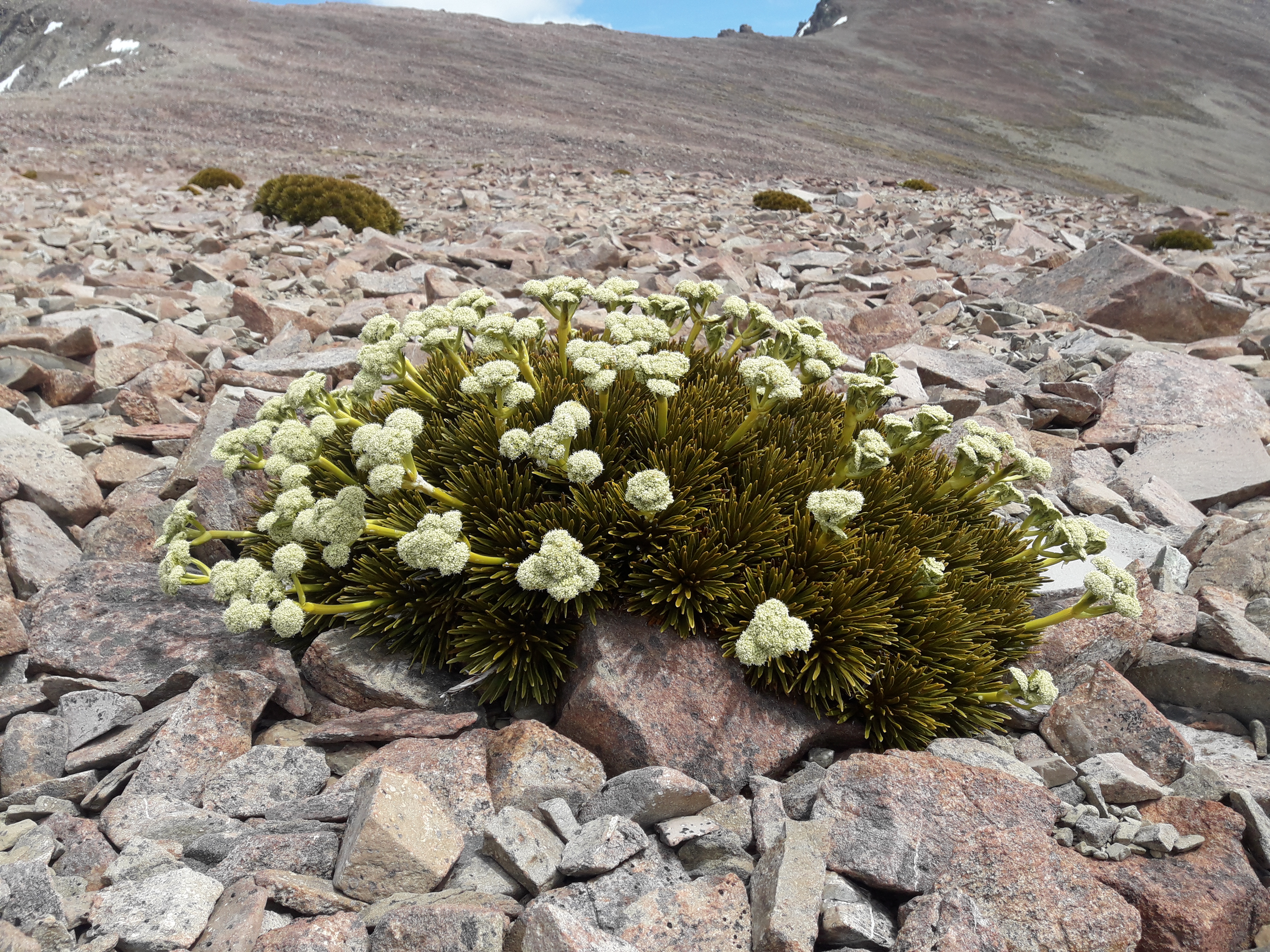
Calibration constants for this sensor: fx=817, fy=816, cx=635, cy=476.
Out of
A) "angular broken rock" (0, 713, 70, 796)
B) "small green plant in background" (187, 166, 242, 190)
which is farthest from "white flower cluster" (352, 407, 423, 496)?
"small green plant in background" (187, 166, 242, 190)

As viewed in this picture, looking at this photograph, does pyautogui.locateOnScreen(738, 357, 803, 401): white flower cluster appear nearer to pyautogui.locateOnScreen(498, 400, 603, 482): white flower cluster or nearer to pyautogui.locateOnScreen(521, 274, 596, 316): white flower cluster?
pyautogui.locateOnScreen(498, 400, 603, 482): white flower cluster

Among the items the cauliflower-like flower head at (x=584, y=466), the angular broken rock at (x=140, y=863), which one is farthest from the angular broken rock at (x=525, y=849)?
the cauliflower-like flower head at (x=584, y=466)

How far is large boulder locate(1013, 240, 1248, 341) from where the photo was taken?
10.2 metres

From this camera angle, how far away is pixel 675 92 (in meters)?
75.9

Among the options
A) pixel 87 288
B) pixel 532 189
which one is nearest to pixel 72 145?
pixel 532 189

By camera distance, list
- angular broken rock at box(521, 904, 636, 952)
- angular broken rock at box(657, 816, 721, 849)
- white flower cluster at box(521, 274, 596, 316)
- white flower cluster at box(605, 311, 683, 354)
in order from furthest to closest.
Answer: white flower cluster at box(521, 274, 596, 316) → white flower cluster at box(605, 311, 683, 354) → angular broken rock at box(657, 816, 721, 849) → angular broken rock at box(521, 904, 636, 952)

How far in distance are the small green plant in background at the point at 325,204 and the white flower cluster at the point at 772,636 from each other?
51.7 feet

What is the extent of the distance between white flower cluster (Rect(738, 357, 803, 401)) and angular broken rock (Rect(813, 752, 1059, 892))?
1.61m

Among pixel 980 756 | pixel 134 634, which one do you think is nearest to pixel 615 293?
pixel 980 756

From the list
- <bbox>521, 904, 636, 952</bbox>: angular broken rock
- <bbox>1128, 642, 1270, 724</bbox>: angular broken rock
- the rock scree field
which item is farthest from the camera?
<bbox>1128, 642, 1270, 724</bbox>: angular broken rock

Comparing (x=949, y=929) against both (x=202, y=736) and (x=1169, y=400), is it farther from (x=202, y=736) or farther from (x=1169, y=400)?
(x=1169, y=400)

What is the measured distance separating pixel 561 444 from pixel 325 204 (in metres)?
16.0

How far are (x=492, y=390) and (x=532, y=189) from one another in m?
23.1

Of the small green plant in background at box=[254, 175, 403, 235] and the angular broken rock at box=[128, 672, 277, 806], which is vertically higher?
the angular broken rock at box=[128, 672, 277, 806]
